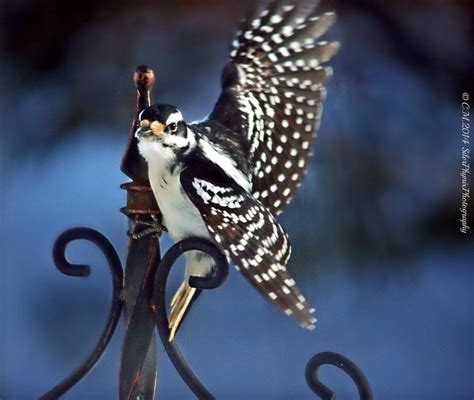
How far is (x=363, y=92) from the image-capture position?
1392mm

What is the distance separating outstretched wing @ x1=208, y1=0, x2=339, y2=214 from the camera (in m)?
1.04

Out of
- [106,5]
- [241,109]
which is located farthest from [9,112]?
[241,109]

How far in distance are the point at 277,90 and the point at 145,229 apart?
36 cm

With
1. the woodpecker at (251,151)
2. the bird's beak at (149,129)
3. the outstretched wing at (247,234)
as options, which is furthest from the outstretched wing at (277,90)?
the bird's beak at (149,129)

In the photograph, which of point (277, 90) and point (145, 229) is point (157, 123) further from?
point (277, 90)

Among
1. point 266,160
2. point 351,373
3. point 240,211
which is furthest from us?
point 266,160

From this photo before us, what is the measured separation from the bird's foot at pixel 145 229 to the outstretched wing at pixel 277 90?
0.76ft

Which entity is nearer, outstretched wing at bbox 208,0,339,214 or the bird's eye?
the bird's eye

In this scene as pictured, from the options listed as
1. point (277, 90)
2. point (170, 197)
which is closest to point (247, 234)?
point (170, 197)

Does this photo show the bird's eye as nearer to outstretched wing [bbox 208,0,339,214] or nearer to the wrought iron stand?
the wrought iron stand

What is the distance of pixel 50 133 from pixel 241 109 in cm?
46

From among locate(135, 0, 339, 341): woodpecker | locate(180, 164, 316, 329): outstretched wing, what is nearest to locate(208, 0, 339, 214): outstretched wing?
locate(135, 0, 339, 341): woodpecker

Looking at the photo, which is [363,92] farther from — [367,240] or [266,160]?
[266,160]

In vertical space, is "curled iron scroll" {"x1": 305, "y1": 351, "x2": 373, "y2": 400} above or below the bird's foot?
below
